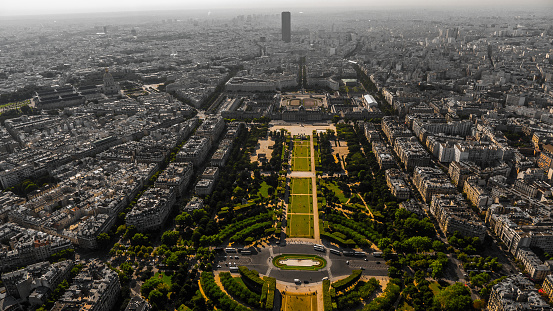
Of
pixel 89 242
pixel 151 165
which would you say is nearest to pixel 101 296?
pixel 89 242

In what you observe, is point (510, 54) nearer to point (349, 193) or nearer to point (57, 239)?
point (349, 193)

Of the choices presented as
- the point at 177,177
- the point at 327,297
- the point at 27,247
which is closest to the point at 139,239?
the point at 27,247

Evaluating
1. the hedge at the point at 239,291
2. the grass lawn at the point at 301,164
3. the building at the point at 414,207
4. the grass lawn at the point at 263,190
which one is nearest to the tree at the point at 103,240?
the hedge at the point at 239,291

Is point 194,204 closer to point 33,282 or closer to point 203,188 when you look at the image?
point 203,188

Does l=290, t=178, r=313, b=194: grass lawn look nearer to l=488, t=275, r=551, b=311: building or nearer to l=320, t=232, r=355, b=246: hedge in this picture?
l=320, t=232, r=355, b=246: hedge

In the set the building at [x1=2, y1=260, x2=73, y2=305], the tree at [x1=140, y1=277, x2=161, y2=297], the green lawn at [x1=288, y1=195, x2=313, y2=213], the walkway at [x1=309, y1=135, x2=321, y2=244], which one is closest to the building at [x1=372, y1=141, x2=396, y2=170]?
the walkway at [x1=309, y1=135, x2=321, y2=244]

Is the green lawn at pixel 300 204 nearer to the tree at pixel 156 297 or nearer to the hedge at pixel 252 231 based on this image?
the hedge at pixel 252 231

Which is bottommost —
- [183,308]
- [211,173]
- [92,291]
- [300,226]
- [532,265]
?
[183,308]
